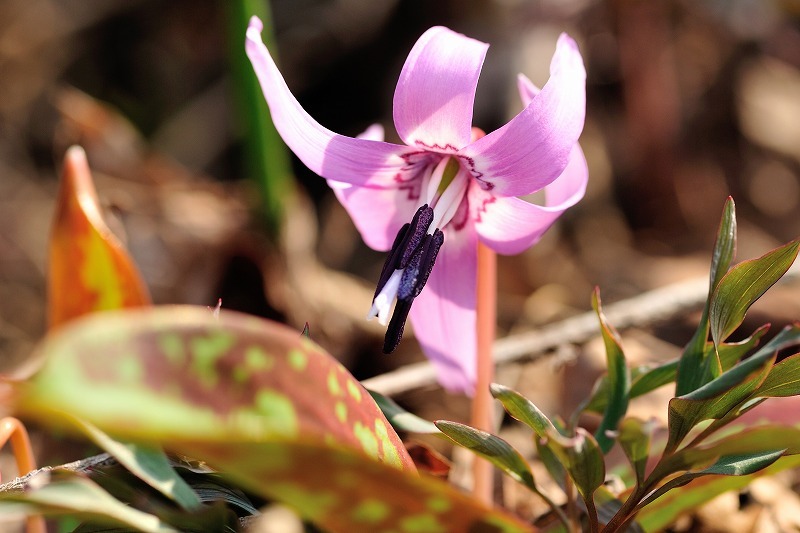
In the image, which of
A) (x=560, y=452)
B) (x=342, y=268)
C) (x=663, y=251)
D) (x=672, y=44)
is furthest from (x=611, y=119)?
(x=560, y=452)

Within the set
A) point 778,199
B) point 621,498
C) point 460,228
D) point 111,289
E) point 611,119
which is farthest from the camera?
point 611,119

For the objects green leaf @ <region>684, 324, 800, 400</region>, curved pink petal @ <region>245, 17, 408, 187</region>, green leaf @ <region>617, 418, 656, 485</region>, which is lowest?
green leaf @ <region>617, 418, 656, 485</region>

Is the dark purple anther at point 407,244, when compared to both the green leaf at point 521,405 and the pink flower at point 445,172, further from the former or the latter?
the green leaf at point 521,405

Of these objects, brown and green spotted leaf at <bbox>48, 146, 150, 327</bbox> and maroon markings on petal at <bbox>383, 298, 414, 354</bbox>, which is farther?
brown and green spotted leaf at <bbox>48, 146, 150, 327</bbox>

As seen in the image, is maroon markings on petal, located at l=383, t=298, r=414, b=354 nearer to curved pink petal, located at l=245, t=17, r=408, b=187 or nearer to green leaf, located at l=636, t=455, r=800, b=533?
curved pink petal, located at l=245, t=17, r=408, b=187

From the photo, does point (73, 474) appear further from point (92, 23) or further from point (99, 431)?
point (92, 23)

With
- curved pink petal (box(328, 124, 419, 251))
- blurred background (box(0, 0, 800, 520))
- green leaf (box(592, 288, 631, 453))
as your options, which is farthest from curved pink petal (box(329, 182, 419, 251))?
blurred background (box(0, 0, 800, 520))
